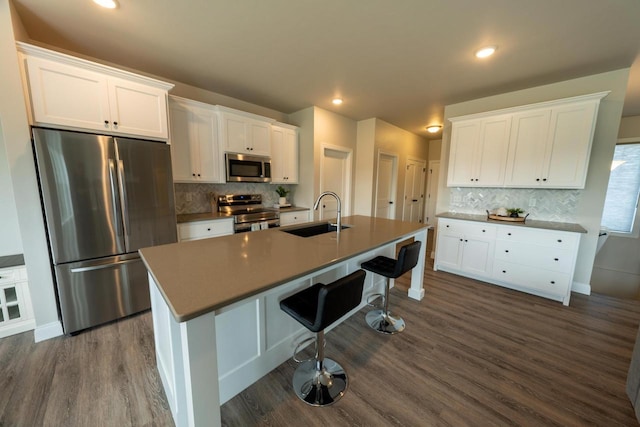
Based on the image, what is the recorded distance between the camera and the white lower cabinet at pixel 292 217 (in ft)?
12.2

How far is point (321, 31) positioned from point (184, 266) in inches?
84.4

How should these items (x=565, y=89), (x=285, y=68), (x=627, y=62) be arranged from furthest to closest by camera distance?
(x=565, y=89) < (x=285, y=68) < (x=627, y=62)

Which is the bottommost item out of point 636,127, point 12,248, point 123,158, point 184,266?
point 12,248

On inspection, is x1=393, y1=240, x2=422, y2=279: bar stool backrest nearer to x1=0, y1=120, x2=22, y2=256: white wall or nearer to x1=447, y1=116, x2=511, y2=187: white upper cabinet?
x1=447, y1=116, x2=511, y2=187: white upper cabinet

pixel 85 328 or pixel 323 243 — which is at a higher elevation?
pixel 323 243

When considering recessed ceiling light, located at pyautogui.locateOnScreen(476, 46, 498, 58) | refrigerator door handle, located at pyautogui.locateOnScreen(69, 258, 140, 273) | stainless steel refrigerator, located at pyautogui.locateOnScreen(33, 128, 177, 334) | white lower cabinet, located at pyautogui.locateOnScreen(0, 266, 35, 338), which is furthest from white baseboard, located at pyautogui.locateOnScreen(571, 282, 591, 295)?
white lower cabinet, located at pyautogui.locateOnScreen(0, 266, 35, 338)

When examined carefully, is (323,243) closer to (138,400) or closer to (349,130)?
(138,400)

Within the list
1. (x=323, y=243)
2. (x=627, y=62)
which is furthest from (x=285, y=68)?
(x=627, y=62)

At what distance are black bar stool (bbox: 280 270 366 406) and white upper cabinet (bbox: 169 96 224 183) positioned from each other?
234 cm

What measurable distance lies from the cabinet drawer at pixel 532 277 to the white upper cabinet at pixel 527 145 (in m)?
1.06

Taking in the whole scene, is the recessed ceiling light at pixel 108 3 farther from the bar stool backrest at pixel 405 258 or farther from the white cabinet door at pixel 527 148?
the white cabinet door at pixel 527 148

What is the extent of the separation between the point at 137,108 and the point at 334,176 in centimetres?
311

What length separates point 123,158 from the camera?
2.11m

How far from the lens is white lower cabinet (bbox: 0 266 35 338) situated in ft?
6.38
